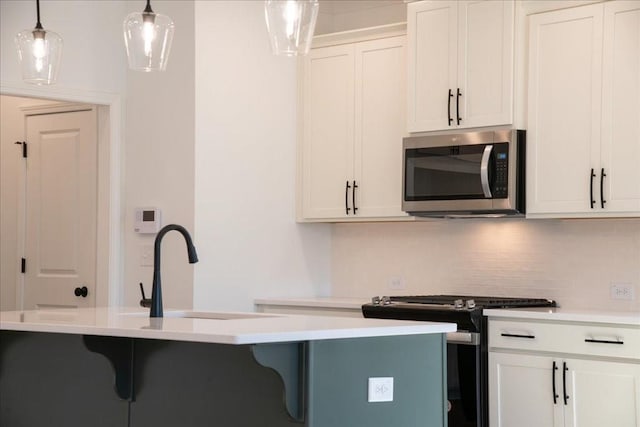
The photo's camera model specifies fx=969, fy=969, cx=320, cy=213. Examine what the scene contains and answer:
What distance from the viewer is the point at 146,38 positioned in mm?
3225

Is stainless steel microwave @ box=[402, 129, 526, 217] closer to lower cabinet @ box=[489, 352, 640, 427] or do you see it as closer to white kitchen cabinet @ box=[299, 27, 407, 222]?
white kitchen cabinet @ box=[299, 27, 407, 222]

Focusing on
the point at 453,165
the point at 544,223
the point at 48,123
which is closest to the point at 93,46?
the point at 48,123

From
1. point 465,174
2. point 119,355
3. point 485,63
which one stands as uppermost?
point 485,63

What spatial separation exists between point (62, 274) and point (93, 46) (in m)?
1.44

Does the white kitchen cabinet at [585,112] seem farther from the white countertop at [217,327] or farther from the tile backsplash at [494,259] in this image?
the white countertop at [217,327]

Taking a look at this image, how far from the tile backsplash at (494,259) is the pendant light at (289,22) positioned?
271 centimetres

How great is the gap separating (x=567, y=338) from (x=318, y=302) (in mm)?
1556

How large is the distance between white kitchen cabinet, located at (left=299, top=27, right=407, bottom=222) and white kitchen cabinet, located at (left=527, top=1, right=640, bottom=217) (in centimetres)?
91

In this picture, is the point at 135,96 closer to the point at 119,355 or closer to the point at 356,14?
the point at 356,14

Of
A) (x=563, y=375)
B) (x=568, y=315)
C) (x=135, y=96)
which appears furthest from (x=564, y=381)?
(x=135, y=96)

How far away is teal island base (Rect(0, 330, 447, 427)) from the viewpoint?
9.95ft

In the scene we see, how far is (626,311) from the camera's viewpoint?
495 cm

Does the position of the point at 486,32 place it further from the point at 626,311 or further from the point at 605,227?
the point at 626,311

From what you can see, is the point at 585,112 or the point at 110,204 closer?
the point at 585,112
